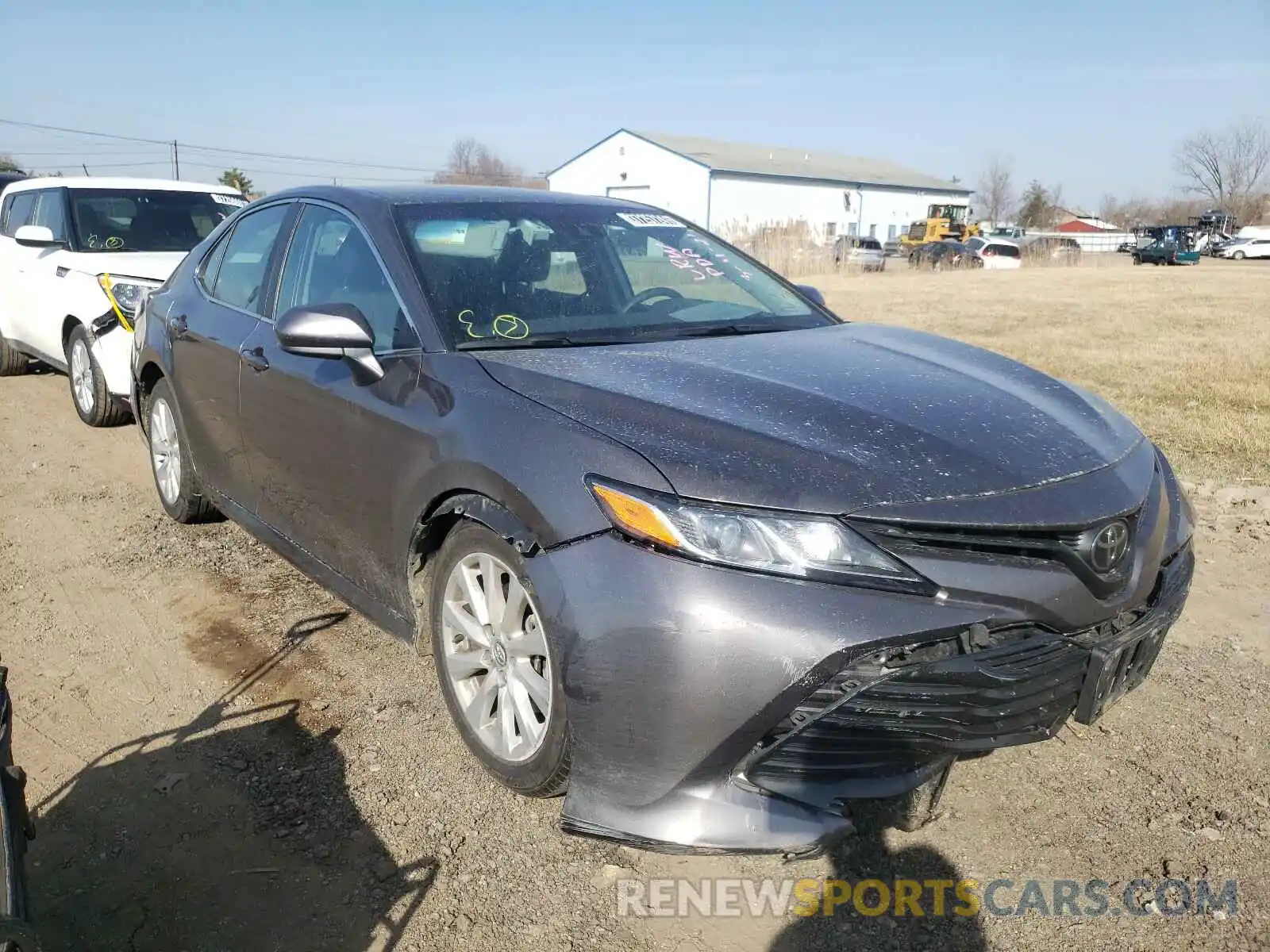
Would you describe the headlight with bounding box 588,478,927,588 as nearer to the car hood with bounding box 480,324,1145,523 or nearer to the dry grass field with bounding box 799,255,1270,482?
the car hood with bounding box 480,324,1145,523

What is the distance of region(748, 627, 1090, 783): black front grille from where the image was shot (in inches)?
81.6

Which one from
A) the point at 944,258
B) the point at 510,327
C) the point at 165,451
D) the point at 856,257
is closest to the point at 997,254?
the point at 944,258

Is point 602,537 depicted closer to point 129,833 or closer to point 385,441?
point 385,441

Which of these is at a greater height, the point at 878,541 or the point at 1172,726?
the point at 878,541

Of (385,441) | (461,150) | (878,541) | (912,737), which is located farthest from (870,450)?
(461,150)

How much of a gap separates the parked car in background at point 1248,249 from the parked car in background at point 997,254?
17.8 metres

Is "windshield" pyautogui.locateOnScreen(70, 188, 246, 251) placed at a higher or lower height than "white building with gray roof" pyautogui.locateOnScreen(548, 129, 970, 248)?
lower

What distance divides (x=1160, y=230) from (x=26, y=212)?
47.2 m

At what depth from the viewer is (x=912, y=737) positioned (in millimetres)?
2121

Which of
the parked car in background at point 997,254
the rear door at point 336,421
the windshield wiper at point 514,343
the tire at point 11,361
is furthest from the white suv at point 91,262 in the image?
the parked car in background at point 997,254

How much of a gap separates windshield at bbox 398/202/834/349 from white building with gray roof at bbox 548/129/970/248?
5004 cm

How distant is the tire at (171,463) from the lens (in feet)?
15.1

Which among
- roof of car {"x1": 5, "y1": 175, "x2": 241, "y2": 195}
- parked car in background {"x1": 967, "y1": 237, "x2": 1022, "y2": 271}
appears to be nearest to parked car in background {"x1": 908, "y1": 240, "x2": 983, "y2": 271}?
parked car in background {"x1": 967, "y1": 237, "x2": 1022, "y2": 271}

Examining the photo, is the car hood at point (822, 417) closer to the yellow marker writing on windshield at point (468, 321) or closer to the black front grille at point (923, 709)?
the yellow marker writing on windshield at point (468, 321)
